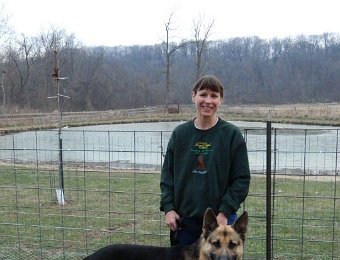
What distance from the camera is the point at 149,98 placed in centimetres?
7719

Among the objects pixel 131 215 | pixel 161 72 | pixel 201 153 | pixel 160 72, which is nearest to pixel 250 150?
pixel 131 215

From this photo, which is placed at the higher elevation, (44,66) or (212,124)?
(44,66)

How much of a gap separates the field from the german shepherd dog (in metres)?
1.95

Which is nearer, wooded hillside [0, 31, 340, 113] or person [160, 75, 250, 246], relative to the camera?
person [160, 75, 250, 246]

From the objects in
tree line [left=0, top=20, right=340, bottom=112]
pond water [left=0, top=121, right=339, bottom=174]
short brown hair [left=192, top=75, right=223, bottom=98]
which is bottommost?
pond water [left=0, top=121, right=339, bottom=174]

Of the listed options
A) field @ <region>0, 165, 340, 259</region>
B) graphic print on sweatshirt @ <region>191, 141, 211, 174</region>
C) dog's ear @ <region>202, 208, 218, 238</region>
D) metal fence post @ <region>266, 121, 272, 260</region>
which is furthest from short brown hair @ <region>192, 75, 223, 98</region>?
field @ <region>0, 165, 340, 259</region>

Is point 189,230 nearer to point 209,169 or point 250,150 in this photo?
point 209,169

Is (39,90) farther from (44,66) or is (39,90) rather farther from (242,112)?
(242,112)

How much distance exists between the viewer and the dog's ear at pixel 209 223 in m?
3.88

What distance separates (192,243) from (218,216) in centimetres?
44

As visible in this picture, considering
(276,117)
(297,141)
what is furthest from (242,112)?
(297,141)

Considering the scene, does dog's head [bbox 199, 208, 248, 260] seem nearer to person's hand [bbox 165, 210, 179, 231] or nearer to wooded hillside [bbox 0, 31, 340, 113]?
person's hand [bbox 165, 210, 179, 231]

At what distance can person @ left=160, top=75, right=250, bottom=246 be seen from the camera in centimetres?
402

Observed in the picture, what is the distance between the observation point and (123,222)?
8352 millimetres
